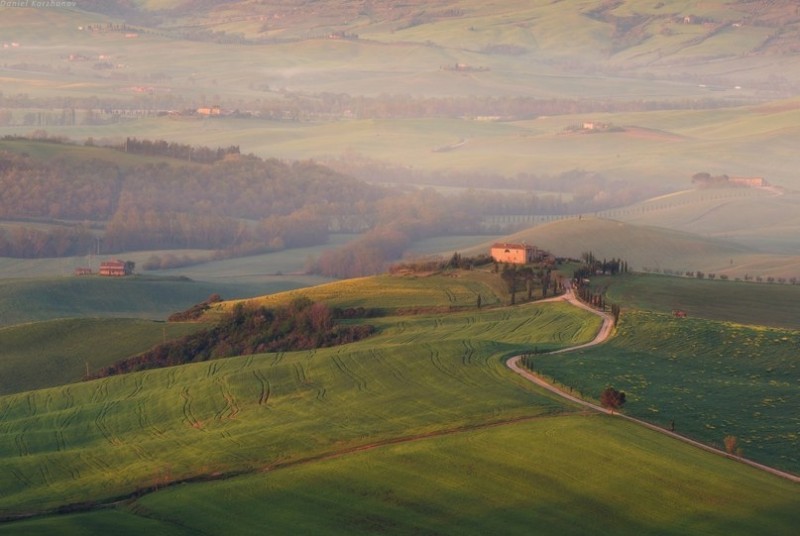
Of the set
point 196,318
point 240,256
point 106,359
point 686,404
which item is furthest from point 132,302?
point 686,404

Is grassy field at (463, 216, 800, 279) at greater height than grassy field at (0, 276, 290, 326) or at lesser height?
greater

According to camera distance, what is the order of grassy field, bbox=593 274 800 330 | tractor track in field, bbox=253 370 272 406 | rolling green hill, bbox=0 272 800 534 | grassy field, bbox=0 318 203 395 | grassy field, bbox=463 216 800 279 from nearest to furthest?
1. rolling green hill, bbox=0 272 800 534
2. tractor track in field, bbox=253 370 272 406
3. grassy field, bbox=0 318 203 395
4. grassy field, bbox=593 274 800 330
5. grassy field, bbox=463 216 800 279

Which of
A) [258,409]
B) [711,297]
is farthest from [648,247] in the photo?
[258,409]

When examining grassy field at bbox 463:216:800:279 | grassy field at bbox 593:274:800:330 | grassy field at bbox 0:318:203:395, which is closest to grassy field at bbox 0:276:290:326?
grassy field at bbox 0:318:203:395

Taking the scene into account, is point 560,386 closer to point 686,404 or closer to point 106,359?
point 686,404

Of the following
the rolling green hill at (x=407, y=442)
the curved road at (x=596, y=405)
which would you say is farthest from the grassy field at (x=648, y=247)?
the rolling green hill at (x=407, y=442)

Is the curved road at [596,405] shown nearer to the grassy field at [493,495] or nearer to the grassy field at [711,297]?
the grassy field at [493,495]

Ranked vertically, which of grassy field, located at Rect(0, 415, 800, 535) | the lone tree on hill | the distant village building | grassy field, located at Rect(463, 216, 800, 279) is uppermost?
grassy field, located at Rect(463, 216, 800, 279)

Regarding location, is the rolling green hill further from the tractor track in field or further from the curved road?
the curved road
